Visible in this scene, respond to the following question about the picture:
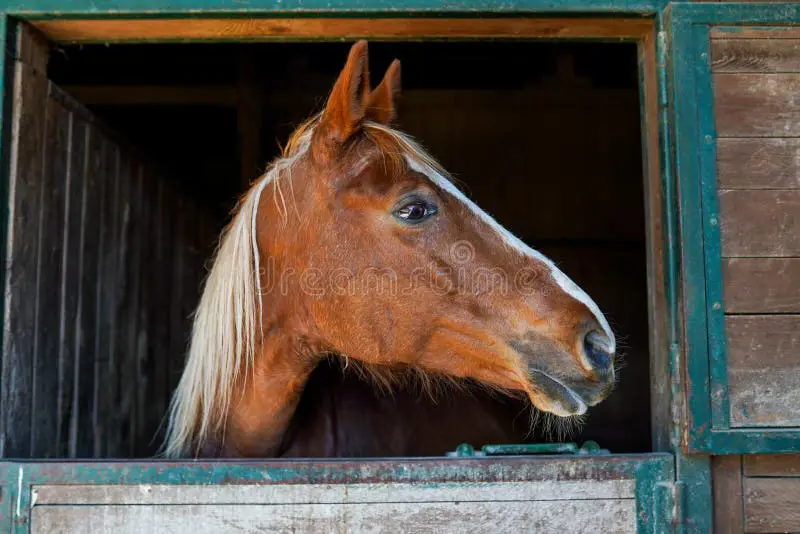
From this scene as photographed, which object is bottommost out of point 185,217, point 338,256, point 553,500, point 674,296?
point 553,500

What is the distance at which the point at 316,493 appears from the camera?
1753mm

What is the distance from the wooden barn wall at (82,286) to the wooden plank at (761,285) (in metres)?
1.94

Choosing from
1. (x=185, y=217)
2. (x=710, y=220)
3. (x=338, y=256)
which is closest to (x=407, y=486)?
(x=338, y=256)

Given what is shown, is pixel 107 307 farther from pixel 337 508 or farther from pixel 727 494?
pixel 727 494

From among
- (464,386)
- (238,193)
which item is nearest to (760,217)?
(464,386)

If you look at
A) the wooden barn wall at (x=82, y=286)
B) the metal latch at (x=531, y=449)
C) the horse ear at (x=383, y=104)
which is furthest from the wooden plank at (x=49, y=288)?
the metal latch at (x=531, y=449)

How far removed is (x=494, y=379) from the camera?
6.40 feet

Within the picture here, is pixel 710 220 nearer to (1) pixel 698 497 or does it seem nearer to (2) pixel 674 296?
(2) pixel 674 296

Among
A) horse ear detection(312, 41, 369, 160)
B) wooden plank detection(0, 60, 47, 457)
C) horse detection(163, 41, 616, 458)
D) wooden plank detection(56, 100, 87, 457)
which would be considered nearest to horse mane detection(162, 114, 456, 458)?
horse detection(163, 41, 616, 458)

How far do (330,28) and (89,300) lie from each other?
143cm

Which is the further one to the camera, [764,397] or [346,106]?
[346,106]

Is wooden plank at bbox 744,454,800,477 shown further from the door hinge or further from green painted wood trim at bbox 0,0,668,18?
green painted wood trim at bbox 0,0,668,18

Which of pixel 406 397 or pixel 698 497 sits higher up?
pixel 406 397

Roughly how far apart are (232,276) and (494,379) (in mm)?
911
